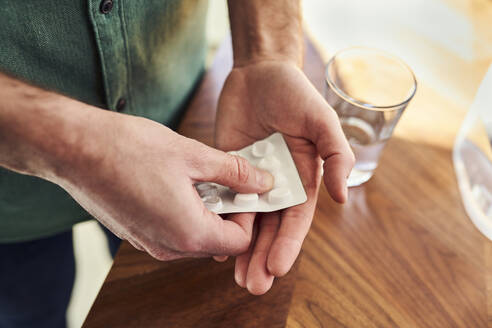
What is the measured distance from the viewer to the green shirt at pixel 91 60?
476 mm

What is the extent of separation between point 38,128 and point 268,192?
27cm

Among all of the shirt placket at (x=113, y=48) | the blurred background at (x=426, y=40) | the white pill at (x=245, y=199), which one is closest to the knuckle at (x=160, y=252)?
the white pill at (x=245, y=199)

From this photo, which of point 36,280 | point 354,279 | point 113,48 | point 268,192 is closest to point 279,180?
point 268,192

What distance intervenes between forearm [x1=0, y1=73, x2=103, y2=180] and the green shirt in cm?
1

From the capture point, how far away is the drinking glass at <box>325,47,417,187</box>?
0.60 m

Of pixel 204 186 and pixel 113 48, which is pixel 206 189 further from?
pixel 113 48

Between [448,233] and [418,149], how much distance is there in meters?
0.16

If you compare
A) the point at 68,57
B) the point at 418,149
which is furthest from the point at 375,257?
the point at 68,57

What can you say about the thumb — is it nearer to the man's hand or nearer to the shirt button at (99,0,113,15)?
the man's hand

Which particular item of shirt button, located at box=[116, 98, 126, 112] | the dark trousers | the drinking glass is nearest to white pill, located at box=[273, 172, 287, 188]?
the drinking glass

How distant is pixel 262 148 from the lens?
0.58 meters

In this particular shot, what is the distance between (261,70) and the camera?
636mm

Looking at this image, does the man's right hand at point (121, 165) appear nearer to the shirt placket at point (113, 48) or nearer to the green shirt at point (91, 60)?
the green shirt at point (91, 60)

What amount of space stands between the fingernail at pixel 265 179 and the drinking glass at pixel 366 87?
152 millimetres
